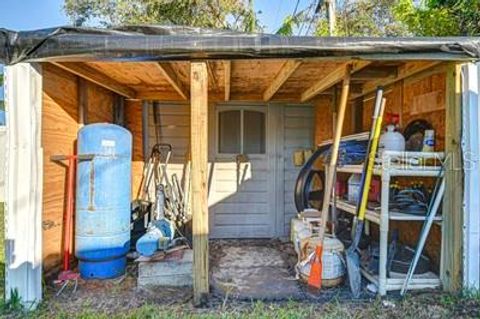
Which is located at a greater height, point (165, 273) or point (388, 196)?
point (388, 196)

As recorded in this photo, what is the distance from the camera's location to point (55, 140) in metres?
3.64

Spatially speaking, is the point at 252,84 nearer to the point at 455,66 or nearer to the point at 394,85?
the point at 394,85

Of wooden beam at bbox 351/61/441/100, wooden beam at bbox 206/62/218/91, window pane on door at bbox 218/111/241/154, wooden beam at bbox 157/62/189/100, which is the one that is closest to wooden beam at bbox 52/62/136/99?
wooden beam at bbox 157/62/189/100

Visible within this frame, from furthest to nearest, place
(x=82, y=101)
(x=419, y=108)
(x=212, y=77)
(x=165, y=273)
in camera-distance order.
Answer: (x=212, y=77)
(x=82, y=101)
(x=419, y=108)
(x=165, y=273)

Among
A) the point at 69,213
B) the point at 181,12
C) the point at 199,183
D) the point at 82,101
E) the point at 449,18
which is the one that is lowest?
the point at 69,213

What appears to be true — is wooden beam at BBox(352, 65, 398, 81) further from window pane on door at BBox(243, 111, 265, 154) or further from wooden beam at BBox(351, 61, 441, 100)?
window pane on door at BBox(243, 111, 265, 154)

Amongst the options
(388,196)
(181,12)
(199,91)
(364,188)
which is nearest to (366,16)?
(181,12)

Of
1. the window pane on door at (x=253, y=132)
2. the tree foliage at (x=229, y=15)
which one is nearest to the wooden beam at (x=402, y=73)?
the window pane on door at (x=253, y=132)

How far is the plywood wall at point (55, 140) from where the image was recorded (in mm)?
3473

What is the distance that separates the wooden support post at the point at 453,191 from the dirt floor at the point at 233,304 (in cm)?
21

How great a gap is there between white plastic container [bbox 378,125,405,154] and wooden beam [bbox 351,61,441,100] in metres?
0.57

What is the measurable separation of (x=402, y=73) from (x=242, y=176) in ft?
9.08

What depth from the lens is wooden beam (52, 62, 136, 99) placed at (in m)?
3.45

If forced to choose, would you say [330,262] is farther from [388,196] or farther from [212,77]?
[212,77]
